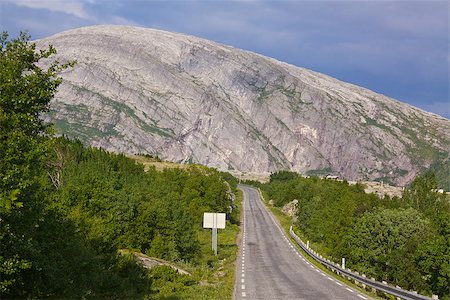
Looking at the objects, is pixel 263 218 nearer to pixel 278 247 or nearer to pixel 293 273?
pixel 278 247

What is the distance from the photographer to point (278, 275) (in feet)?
122

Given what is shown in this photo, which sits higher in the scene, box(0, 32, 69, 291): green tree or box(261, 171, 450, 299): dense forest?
box(0, 32, 69, 291): green tree

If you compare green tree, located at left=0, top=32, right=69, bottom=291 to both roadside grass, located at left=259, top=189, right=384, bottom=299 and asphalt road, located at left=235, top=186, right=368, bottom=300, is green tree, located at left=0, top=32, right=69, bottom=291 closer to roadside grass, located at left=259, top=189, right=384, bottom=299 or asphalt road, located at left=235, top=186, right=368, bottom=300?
asphalt road, located at left=235, top=186, right=368, bottom=300

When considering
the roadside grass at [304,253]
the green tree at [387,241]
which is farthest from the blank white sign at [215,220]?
the green tree at [387,241]

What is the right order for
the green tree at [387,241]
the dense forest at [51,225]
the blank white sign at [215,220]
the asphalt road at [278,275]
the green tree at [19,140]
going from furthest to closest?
the blank white sign at [215,220] < the green tree at [387,241] < the asphalt road at [278,275] < the dense forest at [51,225] < the green tree at [19,140]

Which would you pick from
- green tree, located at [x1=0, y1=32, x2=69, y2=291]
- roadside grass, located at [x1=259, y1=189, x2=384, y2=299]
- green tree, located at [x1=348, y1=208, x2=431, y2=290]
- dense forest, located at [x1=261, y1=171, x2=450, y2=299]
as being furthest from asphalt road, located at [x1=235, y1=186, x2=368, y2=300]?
green tree, located at [x1=0, y1=32, x2=69, y2=291]

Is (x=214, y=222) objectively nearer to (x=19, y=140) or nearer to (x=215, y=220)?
(x=215, y=220)

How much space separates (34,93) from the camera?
48.2ft

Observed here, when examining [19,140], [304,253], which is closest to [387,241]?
[304,253]

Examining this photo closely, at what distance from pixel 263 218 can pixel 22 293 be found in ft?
318

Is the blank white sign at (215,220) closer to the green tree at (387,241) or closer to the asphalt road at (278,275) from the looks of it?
the asphalt road at (278,275)

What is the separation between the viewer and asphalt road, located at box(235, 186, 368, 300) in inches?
1008

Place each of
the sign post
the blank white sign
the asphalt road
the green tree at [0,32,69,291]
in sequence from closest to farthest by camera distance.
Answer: the green tree at [0,32,69,291] → the asphalt road → the sign post → the blank white sign

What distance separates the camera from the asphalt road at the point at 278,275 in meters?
25.6
